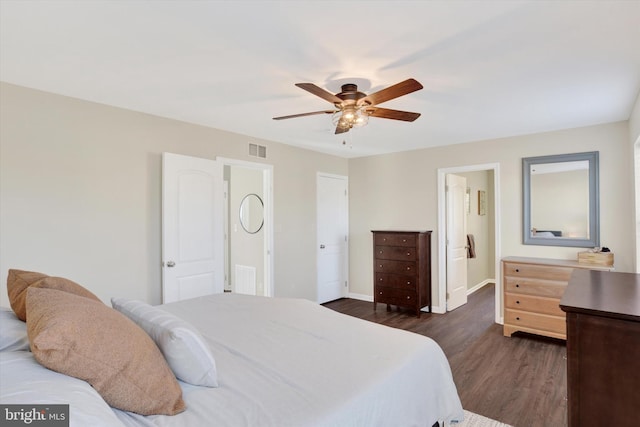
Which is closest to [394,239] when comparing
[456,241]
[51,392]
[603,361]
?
[456,241]

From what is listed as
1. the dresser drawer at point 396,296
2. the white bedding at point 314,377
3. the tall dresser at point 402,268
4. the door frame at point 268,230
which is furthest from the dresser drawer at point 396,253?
the white bedding at point 314,377

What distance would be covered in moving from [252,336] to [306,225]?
3.29 meters

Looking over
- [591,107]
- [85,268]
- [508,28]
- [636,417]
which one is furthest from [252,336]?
[591,107]

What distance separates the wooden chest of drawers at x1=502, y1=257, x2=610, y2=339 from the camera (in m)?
3.63

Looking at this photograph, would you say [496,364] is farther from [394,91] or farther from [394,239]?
[394,91]

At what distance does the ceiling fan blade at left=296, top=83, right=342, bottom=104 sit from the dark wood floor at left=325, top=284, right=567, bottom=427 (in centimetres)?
242

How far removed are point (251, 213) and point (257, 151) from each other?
1298 mm

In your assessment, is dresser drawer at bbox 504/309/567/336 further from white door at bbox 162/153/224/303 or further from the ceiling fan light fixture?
white door at bbox 162/153/224/303

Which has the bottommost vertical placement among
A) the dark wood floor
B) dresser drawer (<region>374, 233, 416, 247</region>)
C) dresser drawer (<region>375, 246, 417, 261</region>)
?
the dark wood floor

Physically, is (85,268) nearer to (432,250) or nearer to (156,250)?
(156,250)

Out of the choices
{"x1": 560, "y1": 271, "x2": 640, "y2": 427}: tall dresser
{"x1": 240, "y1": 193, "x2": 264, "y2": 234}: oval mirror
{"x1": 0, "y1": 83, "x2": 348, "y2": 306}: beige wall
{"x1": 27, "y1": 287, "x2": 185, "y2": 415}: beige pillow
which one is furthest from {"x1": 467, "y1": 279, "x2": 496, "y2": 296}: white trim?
{"x1": 27, "y1": 287, "x2": 185, "y2": 415}: beige pillow

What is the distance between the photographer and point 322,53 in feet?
6.89

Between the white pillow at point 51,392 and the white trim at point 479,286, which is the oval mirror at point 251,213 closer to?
the white trim at point 479,286

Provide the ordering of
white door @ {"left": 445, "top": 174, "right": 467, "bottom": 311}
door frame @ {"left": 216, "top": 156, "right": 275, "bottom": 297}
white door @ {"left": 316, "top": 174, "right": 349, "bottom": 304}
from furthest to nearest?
white door @ {"left": 316, "top": 174, "right": 349, "bottom": 304} → white door @ {"left": 445, "top": 174, "right": 467, "bottom": 311} → door frame @ {"left": 216, "top": 156, "right": 275, "bottom": 297}
